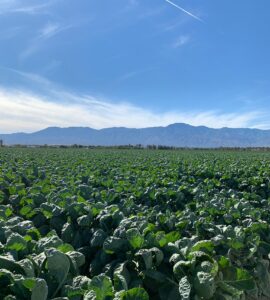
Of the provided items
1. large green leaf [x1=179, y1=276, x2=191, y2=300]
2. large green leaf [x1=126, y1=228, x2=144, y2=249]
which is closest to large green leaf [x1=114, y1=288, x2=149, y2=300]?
large green leaf [x1=179, y1=276, x2=191, y2=300]

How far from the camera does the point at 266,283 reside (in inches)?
166

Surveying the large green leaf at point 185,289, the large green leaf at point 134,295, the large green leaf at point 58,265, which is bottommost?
the large green leaf at point 185,289

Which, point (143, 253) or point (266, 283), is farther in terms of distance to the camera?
point (266, 283)

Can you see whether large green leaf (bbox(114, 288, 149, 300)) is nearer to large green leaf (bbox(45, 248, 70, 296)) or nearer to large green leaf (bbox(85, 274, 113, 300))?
large green leaf (bbox(85, 274, 113, 300))

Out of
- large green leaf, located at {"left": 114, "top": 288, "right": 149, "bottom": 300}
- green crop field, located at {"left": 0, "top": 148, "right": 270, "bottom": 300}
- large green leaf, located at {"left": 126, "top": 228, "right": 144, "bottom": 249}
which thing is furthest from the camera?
large green leaf, located at {"left": 126, "top": 228, "right": 144, "bottom": 249}

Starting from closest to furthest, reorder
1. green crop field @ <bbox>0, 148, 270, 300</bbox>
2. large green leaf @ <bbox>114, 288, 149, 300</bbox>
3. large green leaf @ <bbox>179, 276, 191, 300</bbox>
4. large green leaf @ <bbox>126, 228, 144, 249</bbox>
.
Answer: large green leaf @ <bbox>114, 288, 149, 300</bbox> < green crop field @ <bbox>0, 148, 270, 300</bbox> < large green leaf @ <bbox>179, 276, 191, 300</bbox> < large green leaf @ <bbox>126, 228, 144, 249</bbox>

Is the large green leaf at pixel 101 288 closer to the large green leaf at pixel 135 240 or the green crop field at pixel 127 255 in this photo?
the green crop field at pixel 127 255

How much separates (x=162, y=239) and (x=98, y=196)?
3.15 meters

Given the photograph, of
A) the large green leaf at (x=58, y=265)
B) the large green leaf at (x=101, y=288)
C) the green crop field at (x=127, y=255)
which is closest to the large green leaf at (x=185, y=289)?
the green crop field at (x=127, y=255)

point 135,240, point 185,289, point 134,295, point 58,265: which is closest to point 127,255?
point 135,240

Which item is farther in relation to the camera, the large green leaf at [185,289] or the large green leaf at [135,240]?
the large green leaf at [135,240]

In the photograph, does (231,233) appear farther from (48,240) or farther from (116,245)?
(48,240)

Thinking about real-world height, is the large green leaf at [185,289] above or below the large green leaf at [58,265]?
below

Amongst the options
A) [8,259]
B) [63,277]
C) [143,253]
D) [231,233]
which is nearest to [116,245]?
[143,253]
